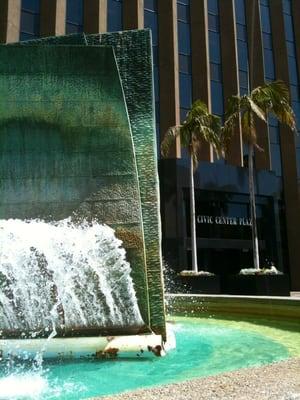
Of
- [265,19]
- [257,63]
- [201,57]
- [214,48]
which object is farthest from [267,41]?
[201,57]

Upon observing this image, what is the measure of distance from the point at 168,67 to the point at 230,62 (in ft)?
14.8

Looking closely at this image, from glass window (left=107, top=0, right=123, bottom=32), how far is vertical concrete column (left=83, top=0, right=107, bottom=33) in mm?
598

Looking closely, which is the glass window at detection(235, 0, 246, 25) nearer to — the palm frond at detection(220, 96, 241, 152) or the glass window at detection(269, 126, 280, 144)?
the glass window at detection(269, 126, 280, 144)

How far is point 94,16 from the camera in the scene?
25.5 m

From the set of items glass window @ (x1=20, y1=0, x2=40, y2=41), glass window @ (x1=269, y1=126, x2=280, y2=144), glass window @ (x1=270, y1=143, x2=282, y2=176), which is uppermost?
glass window @ (x1=20, y1=0, x2=40, y2=41)

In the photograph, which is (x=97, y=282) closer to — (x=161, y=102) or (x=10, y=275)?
(x=10, y=275)

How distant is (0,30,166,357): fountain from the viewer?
23.2 ft

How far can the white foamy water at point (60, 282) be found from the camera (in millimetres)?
7055

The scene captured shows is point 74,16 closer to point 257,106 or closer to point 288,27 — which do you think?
point 257,106

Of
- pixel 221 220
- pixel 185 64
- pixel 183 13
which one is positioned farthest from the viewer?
pixel 183 13

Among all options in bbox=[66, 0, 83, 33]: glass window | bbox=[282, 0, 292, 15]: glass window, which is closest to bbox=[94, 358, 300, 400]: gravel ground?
bbox=[66, 0, 83, 33]: glass window

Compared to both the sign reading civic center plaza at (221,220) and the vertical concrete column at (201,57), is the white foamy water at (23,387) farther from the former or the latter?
the vertical concrete column at (201,57)

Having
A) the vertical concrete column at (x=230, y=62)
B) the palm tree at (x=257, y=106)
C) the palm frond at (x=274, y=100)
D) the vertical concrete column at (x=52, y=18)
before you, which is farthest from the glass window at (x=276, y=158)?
the vertical concrete column at (x=52, y=18)

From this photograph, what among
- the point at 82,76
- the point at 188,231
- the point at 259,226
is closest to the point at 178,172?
the point at 188,231
